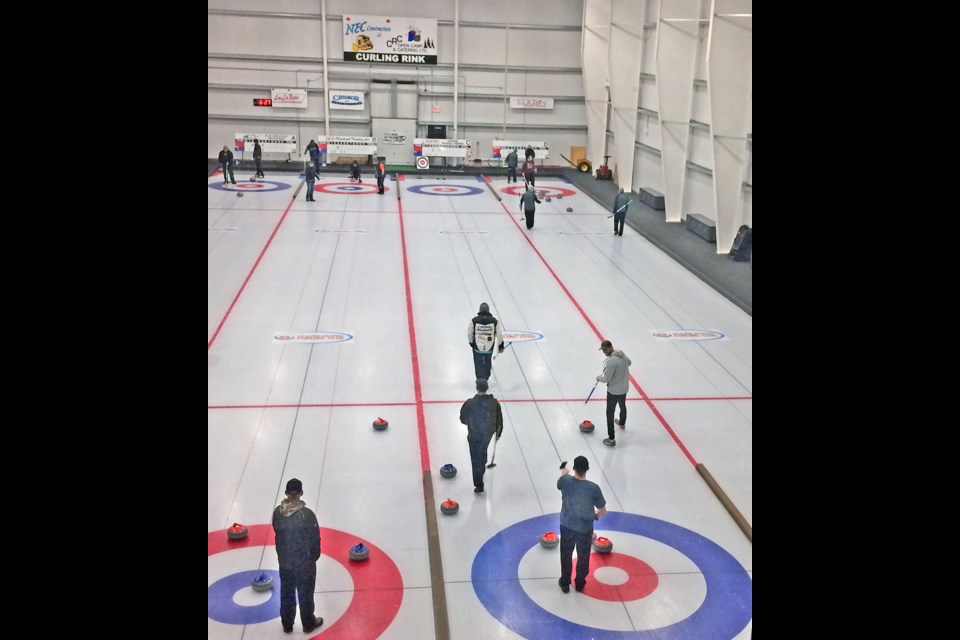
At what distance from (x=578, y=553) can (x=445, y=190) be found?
26.7 meters

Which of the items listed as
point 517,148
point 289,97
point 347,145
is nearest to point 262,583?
point 347,145

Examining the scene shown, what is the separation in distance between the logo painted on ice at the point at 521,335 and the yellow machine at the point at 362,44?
79.8 feet

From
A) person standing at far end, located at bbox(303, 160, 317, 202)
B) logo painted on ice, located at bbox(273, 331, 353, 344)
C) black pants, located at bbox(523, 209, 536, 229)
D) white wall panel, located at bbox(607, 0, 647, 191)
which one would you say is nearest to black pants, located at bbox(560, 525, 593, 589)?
logo painted on ice, located at bbox(273, 331, 353, 344)

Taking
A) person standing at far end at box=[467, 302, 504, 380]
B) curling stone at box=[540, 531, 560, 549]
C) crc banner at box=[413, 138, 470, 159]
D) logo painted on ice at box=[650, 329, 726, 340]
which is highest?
crc banner at box=[413, 138, 470, 159]

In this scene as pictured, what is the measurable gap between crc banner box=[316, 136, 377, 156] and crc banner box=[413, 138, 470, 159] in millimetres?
1977

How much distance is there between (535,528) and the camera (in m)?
9.61

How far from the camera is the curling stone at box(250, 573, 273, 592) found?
826cm

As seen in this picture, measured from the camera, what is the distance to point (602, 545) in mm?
9180

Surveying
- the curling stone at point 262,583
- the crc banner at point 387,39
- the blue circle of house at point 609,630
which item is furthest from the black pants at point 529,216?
the curling stone at point 262,583

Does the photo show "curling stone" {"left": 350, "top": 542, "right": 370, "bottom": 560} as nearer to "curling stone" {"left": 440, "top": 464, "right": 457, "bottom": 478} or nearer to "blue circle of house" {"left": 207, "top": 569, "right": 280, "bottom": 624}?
"blue circle of house" {"left": 207, "top": 569, "right": 280, "bottom": 624}

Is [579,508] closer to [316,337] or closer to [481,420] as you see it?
[481,420]

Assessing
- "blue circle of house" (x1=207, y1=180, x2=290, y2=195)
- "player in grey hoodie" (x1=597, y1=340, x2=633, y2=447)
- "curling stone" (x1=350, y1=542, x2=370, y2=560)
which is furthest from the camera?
"blue circle of house" (x1=207, y1=180, x2=290, y2=195)
